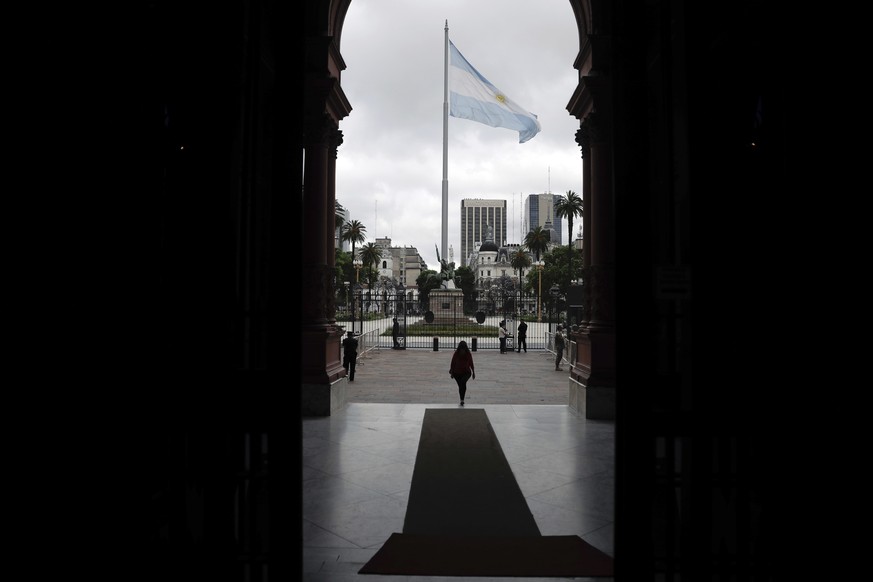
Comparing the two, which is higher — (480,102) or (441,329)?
(480,102)

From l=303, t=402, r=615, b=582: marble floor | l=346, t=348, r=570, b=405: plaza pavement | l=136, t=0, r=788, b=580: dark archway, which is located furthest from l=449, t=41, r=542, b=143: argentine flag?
l=136, t=0, r=788, b=580: dark archway

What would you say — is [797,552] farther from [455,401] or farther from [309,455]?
[455,401]

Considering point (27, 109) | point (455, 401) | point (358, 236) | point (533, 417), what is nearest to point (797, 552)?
point (27, 109)

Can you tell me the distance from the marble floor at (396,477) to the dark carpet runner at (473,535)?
130 millimetres

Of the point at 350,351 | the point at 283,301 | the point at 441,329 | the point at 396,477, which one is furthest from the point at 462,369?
the point at 441,329

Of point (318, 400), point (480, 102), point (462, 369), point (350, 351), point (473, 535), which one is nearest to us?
point (473, 535)

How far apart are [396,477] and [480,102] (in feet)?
70.8

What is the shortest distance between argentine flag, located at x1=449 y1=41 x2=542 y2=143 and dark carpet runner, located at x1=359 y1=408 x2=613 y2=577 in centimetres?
Answer: 1806

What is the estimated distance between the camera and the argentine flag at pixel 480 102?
925 inches

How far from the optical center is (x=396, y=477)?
292 inches

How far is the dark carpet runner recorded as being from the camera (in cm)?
470

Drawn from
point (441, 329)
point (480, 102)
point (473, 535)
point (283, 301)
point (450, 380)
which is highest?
point (480, 102)

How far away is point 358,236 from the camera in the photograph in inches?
2995

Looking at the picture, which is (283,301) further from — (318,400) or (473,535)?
(318,400)
